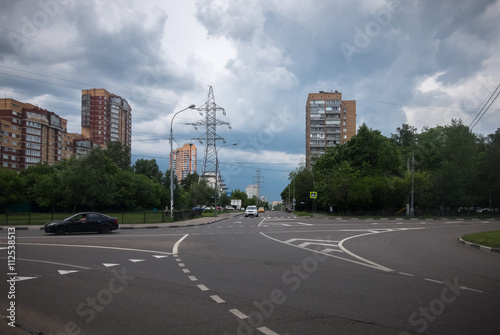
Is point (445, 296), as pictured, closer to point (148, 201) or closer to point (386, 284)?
point (386, 284)

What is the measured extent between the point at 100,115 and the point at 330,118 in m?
84.5

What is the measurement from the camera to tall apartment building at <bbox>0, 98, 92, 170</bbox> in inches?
3755

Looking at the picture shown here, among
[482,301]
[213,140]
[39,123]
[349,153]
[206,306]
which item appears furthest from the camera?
[39,123]

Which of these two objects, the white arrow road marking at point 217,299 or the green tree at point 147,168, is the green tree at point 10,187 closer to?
the green tree at point 147,168

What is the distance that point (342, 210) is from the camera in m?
65.9

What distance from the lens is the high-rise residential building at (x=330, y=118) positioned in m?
114

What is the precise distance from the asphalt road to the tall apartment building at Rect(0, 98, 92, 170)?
96058 mm

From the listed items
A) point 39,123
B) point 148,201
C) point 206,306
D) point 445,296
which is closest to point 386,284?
point 445,296

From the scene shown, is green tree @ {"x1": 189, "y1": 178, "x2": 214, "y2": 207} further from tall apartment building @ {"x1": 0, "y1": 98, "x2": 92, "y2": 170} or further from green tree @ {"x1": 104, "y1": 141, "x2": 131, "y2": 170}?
tall apartment building @ {"x1": 0, "y1": 98, "x2": 92, "y2": 170}

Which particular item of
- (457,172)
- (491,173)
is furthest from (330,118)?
(457,172)

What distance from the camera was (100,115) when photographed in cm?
14038

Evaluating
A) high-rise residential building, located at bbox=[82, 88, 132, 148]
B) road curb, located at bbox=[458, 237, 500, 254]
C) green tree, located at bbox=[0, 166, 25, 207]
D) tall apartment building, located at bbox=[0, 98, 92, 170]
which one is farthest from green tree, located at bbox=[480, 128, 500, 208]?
high-rise residential building, located at bbox=[82, 88, 132, 148]

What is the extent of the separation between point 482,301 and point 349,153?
63.4m

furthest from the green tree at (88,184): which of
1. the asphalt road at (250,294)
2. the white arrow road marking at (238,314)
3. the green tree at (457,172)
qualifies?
the white arrow road marking at (238,314)
